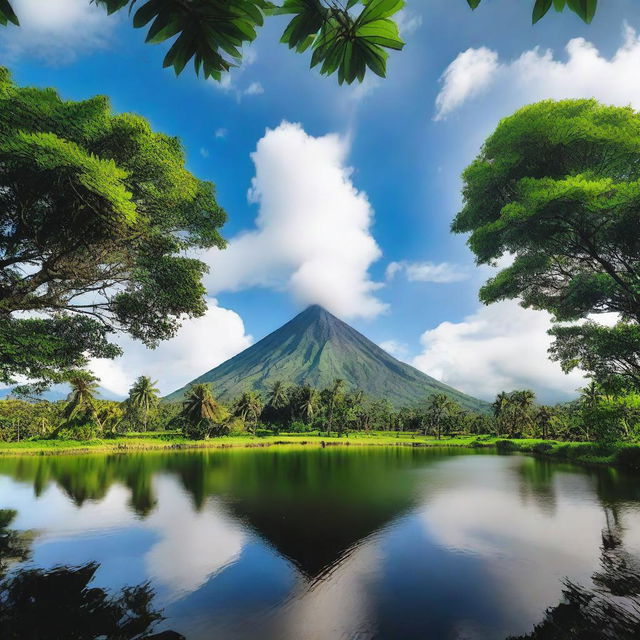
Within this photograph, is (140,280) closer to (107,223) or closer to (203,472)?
(107,223)

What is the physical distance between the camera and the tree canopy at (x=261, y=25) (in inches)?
51.0

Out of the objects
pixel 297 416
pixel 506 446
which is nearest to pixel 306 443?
pixel 297 416

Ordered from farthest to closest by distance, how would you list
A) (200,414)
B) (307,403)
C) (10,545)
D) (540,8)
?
(307,403) → (200,414) → (10,545) → (540,8)

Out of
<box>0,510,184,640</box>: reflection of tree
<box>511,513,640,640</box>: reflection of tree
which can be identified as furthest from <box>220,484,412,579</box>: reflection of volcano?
<box>511,513,640,640</box>: reflection of tree

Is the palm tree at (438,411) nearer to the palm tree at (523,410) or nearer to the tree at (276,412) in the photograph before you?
the palm tree at (523,410)

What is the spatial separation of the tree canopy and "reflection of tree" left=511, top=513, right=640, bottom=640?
329 inches

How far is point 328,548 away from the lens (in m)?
10.1

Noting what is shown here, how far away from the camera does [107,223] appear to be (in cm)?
813

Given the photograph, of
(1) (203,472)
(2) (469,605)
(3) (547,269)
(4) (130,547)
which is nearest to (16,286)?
(4) (130,547)

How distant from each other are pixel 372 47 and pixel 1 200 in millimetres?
9978

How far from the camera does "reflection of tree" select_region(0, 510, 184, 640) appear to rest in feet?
19.5

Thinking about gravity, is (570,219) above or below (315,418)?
above

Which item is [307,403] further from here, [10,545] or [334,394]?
[10,545]

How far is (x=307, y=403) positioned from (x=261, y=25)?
85526 millimetres
